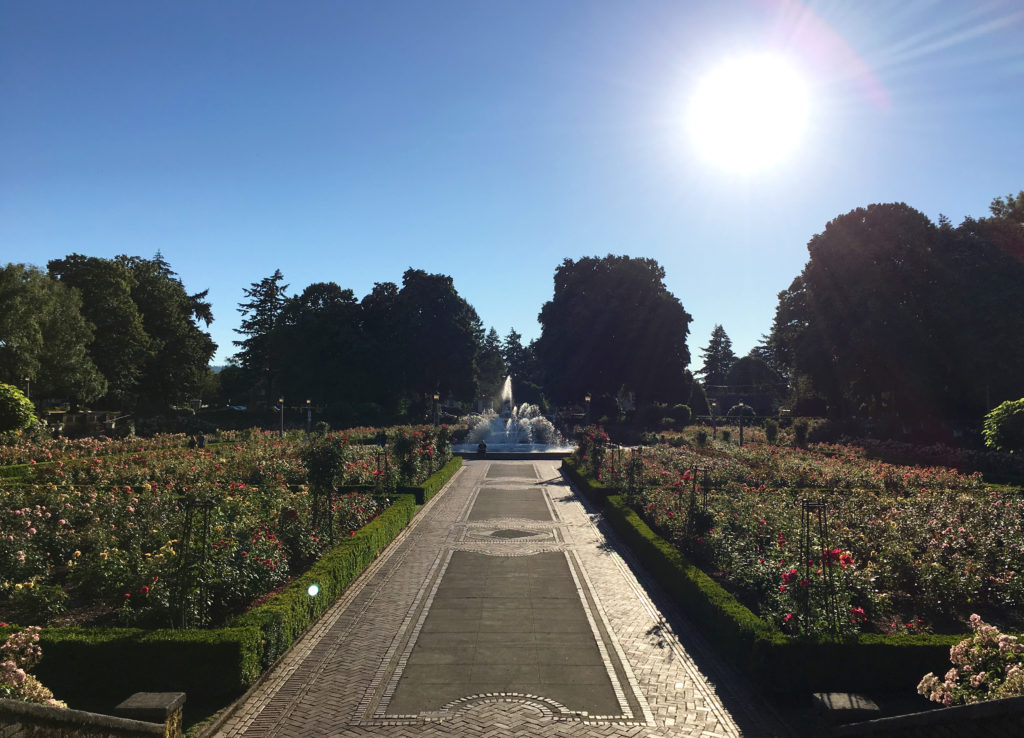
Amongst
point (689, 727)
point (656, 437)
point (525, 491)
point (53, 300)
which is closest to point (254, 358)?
Answer: point (53, 300)

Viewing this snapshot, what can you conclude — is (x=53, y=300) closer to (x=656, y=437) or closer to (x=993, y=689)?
(x=656, y=437)

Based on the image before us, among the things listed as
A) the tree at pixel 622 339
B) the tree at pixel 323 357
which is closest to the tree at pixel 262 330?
the tree at pixel 323 357

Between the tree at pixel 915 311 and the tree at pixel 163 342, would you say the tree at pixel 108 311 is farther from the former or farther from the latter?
the tree at pixel 915 311

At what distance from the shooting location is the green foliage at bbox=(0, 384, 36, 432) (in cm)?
2356

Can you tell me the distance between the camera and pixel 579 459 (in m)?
27.2

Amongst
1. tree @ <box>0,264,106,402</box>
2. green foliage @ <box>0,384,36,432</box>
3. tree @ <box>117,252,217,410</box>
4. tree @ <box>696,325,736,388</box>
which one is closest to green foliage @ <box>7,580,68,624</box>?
green foliage @ <box>0,384,36,432</box>

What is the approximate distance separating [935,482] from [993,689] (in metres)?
16.8

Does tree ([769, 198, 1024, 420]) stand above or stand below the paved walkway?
above

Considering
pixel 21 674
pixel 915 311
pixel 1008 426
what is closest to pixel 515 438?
pixel 915 311

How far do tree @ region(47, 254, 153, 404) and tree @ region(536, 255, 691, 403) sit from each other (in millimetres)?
31162

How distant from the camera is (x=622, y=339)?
51.1 metres

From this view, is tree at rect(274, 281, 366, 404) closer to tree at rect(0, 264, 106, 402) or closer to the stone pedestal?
tree at rect(0, 264, 106, 402)

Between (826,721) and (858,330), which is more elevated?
(858,330)

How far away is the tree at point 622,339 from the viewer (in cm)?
5034
